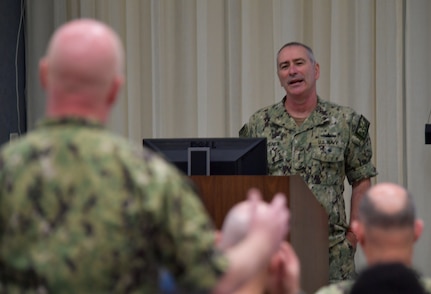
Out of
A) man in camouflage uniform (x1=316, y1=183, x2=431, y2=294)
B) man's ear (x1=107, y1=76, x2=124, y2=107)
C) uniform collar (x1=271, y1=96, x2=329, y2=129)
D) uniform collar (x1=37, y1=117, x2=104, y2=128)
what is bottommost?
man in camouflage uniform (x1=316, y1=183, x2=431, y2=294)

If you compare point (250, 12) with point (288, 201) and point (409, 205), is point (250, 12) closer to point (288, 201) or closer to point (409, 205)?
point (288, 201)

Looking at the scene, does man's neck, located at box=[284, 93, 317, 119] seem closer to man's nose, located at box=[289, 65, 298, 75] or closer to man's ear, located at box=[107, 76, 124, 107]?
man's nose, located at box=[289, 65, 298, 75]

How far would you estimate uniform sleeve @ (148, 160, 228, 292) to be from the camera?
1806 millimetres

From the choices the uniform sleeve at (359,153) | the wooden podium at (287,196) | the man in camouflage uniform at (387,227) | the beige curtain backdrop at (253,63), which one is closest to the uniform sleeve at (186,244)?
the man in camouflage uniform at (387,227)

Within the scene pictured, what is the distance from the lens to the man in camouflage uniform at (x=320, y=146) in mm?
4949

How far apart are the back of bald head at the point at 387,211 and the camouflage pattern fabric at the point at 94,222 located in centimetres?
43

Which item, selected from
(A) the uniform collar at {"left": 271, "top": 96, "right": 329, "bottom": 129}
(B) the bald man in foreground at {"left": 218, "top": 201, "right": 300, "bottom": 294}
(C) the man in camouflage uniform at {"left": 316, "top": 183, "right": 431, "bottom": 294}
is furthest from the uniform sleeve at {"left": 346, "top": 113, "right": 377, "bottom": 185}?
(B) the bald man in foreground at {"left": 218, "top": 201, "right": 300, "bottom": 294}

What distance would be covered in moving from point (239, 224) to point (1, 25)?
194 inches

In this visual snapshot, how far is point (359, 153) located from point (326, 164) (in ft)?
0.58

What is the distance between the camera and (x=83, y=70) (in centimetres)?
184

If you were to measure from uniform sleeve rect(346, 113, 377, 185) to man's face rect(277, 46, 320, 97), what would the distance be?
29 centimetres

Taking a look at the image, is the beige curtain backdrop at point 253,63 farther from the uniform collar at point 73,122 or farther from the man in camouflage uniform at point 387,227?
the uniform collar at point 73,122

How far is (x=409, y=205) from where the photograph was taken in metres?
2.15


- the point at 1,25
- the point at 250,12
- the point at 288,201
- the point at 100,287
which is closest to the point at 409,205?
the point at 100,287
